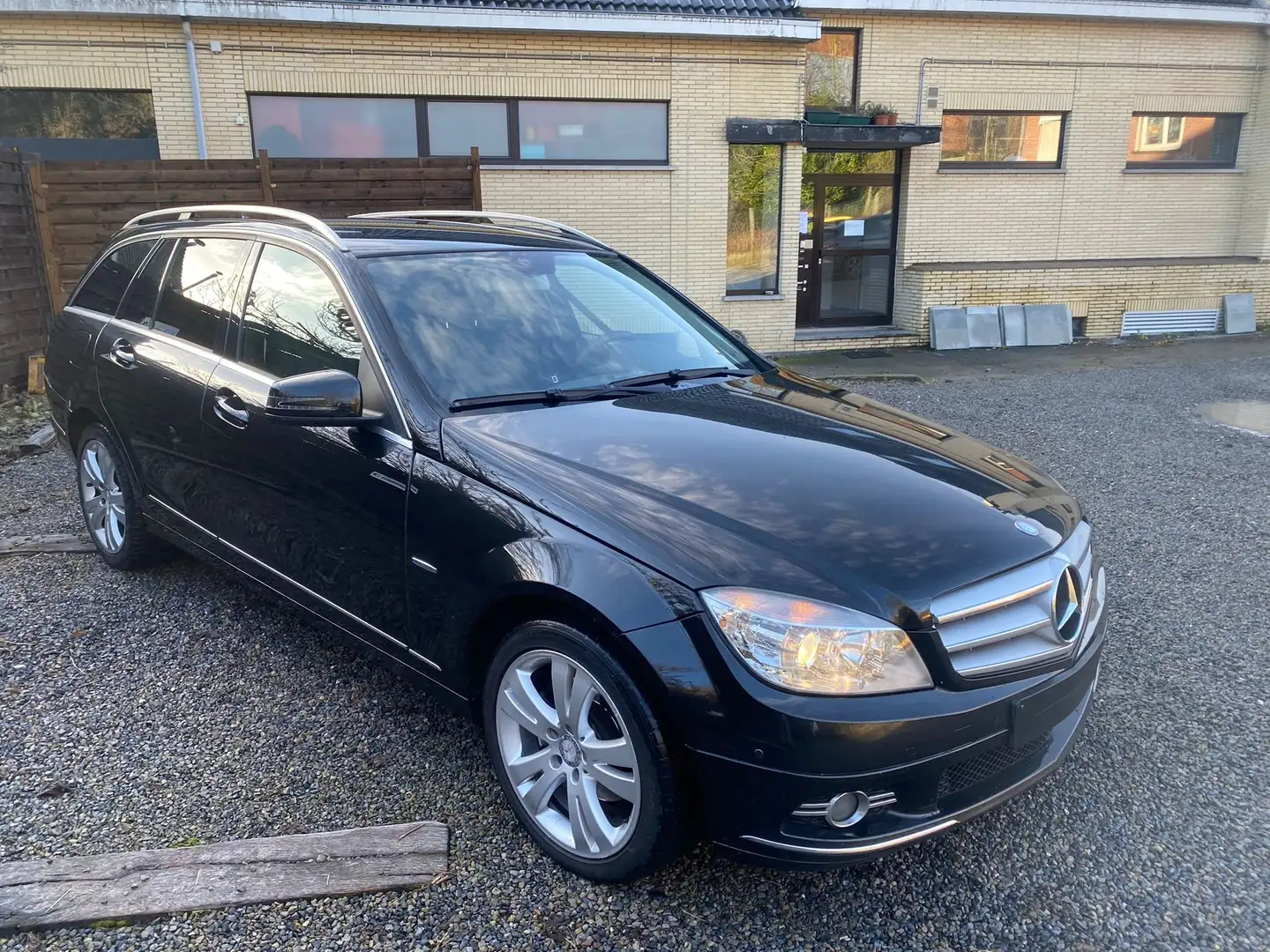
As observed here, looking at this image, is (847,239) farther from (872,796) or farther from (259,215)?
(872,796)

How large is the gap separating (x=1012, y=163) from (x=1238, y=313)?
4.34 m

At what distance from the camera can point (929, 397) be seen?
31.5 feet

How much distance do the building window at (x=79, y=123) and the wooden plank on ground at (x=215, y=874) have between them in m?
10.8

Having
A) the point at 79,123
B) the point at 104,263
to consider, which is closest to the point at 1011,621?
the point at 104,263

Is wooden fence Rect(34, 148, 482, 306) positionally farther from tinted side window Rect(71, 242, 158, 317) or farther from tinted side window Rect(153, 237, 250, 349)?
tinted side window Rect(153, 237, 250, 349)

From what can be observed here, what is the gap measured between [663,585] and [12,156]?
9.87 m

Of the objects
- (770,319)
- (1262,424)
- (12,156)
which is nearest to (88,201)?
(12,156)

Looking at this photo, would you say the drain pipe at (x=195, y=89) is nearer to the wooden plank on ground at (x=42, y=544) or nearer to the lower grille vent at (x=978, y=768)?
the wooden plank on ground at (x=42, y=544)

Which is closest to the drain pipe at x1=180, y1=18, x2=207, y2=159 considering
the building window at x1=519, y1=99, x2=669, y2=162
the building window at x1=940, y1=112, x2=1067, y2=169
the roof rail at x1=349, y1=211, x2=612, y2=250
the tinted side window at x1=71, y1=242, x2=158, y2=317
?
the building window at x1=519, y1=99, x2=669, y2=162

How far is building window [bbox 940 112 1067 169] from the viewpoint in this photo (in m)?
13.8

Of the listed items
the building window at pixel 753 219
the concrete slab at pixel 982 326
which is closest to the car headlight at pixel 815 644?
the building window at pixel 753 219

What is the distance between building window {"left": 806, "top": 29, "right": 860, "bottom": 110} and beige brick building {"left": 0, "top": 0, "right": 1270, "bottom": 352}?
0.03 m

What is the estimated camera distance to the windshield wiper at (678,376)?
331 centimetres

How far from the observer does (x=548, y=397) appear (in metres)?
3.06
